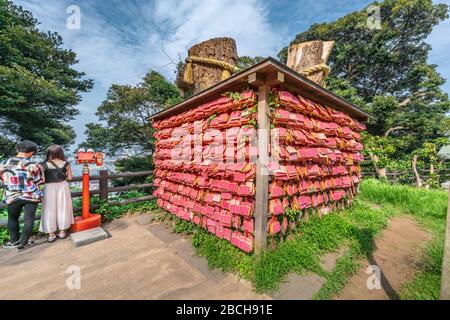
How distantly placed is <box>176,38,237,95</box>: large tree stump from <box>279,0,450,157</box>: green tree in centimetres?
1439

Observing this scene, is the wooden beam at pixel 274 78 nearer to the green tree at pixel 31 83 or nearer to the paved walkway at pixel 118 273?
the paved walkway at pixel 118 273

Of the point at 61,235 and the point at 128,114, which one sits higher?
the point at 128,114

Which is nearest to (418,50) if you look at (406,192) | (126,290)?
(406,192)

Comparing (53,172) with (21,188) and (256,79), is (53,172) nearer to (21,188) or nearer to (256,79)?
(21,188)

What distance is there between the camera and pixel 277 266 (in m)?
2.57

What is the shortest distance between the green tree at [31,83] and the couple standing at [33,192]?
31.7ft

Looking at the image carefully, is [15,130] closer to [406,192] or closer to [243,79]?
[243,79]

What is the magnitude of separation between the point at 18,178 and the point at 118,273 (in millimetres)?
2472

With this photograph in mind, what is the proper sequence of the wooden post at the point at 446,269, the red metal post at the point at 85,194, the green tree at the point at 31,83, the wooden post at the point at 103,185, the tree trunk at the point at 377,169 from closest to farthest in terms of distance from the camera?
the wooden post at the point at 446,269 < the red metal post at the point at 85,194 < the wooden post at the point at 103,185 < the green tree at the point at 31,83 < the tree trunk at the point at 377,169

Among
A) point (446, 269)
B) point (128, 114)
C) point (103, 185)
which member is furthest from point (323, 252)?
point (128, 114)

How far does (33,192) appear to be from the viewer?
3.39 m

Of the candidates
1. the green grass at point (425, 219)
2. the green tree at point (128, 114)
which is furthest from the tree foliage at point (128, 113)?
the green grass at point (425, 219)

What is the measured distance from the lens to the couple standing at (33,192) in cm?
327
